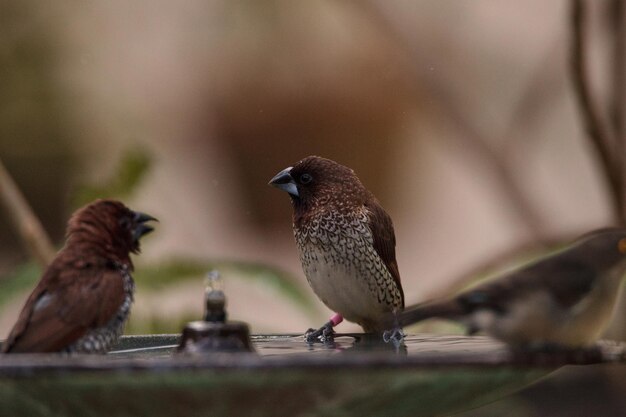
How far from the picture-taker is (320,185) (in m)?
3.66

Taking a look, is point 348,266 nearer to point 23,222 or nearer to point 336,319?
point 336,319

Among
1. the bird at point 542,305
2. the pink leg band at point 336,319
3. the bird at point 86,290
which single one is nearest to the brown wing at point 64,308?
the bird at point 86,290

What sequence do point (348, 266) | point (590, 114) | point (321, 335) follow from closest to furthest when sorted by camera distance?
point (321, 335) < point (348, 266) < point (590, 114)

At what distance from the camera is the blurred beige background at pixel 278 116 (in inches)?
287

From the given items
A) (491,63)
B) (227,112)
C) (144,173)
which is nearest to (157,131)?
(227,112)

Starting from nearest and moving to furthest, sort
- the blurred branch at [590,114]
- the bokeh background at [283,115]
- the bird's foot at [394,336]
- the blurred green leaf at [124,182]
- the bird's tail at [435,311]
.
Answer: the bird's tail at [435,311]
the bird's foot at [394,336]
the blurred branch at [590,114]
the blurred green leaf at [124,182]
the bokeh background at [283,115]

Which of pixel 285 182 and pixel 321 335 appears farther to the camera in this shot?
pixel 285 182

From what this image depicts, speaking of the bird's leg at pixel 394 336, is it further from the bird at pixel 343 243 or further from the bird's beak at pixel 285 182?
the bird's beak at pixel 285 182

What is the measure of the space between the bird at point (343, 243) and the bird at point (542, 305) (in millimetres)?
1119

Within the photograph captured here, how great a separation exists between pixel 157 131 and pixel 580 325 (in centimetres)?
583

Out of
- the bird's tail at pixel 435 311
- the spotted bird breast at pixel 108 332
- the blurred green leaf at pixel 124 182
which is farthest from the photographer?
the blurred green leaf at pixel 124 182

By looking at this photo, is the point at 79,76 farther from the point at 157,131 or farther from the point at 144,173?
the point at 144,173

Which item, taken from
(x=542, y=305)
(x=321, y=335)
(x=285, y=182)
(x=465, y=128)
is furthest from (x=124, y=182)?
(x=542, y=305)

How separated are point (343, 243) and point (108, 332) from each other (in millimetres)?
1201
